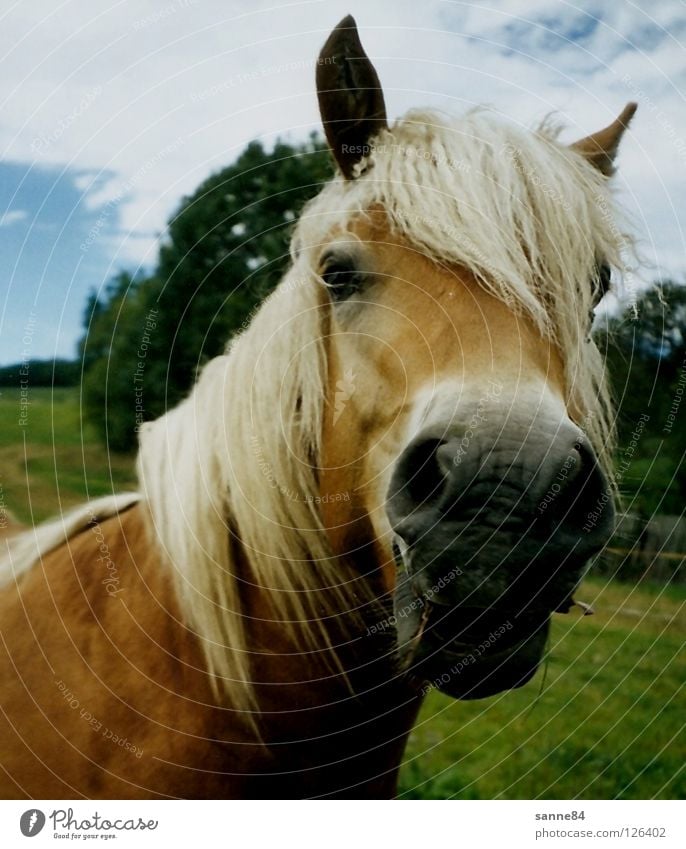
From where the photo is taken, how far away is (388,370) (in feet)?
2.77

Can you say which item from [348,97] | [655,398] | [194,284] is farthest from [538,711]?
[348,97]

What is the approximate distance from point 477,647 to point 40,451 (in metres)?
0.88

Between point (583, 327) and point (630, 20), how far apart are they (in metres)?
0.81

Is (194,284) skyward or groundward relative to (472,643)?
skyward

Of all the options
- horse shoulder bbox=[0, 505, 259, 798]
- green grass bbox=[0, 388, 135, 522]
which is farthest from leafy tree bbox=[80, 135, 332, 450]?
horse shoulder bbox=[0, 505, 259, 798]

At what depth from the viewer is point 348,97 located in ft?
3.10

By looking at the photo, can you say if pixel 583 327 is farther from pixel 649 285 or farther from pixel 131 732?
pixel 131 732

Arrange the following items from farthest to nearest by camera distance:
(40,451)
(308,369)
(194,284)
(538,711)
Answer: (538,711)
(194,284)
(40,451)
(308,369)

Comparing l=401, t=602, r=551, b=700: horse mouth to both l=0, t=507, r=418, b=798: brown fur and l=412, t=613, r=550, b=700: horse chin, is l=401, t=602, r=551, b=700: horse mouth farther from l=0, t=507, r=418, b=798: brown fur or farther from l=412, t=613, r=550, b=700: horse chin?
l=0, t=507, r=418, b=798: brown fur

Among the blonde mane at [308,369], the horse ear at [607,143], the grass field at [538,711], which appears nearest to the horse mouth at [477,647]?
the blonde mane at [308,369]

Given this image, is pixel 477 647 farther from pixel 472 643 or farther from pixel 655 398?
pixel 655 398

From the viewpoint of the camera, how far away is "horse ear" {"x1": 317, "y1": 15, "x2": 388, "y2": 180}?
3.02ft
